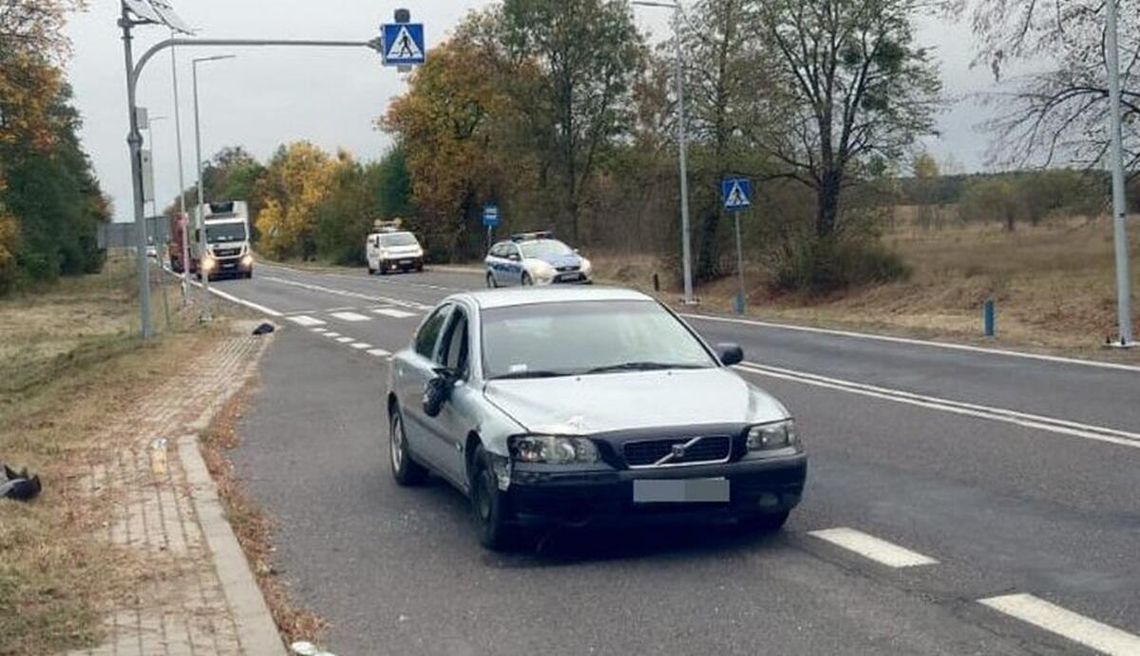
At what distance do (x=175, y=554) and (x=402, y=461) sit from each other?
8.67 feet

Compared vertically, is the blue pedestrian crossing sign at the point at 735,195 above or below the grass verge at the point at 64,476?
above

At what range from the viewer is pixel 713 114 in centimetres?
4009

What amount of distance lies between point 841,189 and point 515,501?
1269 inches

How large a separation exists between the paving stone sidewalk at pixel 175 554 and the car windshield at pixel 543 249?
26.5 m

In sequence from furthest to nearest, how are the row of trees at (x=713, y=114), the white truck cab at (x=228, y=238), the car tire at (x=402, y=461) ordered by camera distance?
the white truck cab at (x=228, y=238) < the row of trees at (x=713, y=114) < the car tire at (x=402, y=461)

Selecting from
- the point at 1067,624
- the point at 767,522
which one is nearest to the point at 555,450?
the point at 767,522

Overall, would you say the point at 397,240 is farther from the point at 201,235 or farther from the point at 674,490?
the point at 674,490

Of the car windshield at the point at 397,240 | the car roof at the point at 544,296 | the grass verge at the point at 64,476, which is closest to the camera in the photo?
the grass verge at the point at 64,476

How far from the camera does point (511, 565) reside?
802cm

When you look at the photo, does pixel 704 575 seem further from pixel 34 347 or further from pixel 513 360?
pixel 34 347

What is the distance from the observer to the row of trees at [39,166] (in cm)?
3272

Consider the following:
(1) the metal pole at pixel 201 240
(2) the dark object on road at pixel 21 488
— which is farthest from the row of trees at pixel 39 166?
(2) the dark object on road at pixel 21 488

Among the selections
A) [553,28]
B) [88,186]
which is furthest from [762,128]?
[88,186]

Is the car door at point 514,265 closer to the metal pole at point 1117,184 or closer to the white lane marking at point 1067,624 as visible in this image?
the metal pole at point 1117,184
